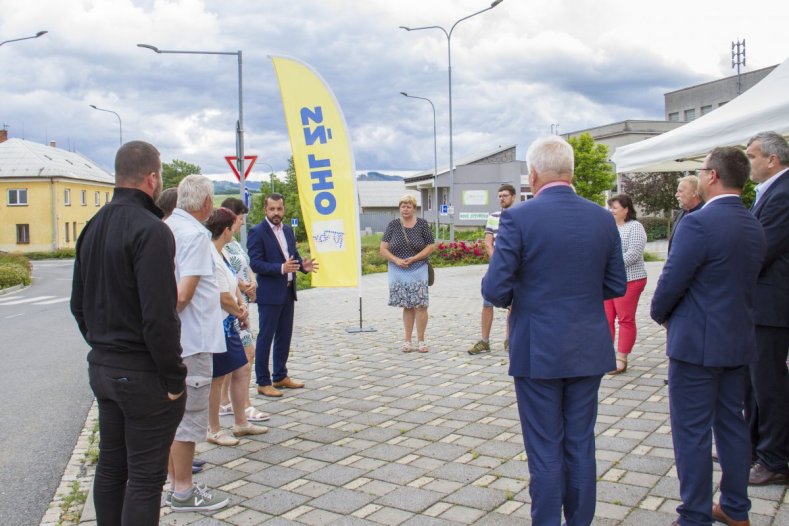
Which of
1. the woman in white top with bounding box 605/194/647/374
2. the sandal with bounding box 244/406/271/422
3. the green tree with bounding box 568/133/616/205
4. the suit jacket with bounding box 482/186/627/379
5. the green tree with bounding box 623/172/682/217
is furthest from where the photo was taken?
the green tree with bounding box 568/133/616/205

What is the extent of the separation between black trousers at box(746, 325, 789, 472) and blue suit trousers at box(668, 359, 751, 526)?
0.64 metres

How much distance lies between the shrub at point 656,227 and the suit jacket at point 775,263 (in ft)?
167

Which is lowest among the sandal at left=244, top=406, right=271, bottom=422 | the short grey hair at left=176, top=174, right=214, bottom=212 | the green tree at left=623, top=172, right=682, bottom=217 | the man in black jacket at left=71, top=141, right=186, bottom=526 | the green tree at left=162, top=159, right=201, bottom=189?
the sandal at left=244, top=406, right=271, bottom=422

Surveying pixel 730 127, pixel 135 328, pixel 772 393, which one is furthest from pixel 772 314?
pixel 135 328

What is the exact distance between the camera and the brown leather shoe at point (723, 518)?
12.3 ft

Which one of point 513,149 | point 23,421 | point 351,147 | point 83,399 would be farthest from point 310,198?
point 513,149

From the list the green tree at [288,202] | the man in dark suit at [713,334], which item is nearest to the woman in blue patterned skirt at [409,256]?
the man in dark suit at [713,334]

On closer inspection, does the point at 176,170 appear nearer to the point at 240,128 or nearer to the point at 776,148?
the point at 240,128

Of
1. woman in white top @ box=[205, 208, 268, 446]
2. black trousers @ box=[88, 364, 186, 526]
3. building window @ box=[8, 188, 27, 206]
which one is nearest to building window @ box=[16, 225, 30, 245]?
building window @ box=[8, 188, 27, 206]

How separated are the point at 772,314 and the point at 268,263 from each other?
14.6 feet

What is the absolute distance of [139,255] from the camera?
10.2ft

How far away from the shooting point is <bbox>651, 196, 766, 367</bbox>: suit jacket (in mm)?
3635

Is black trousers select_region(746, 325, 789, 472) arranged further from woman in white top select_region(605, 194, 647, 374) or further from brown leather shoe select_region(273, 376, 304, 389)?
brown leather shoe select_region(273, 376, 304, 389)

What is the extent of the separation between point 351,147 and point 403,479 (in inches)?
266
